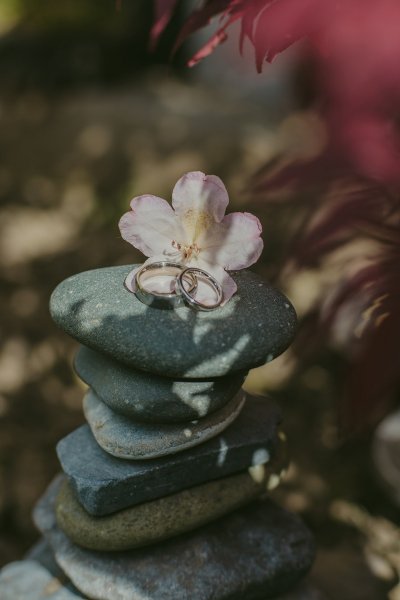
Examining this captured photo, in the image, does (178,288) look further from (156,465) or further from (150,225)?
(156,465)

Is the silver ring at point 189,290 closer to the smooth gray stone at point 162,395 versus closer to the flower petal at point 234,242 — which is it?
the flower petal at point 234,242

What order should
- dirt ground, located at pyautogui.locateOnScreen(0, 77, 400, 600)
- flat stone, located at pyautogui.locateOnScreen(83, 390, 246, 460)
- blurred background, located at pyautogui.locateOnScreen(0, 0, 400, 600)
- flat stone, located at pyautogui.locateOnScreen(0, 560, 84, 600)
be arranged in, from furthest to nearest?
blurred background, located at pyautogui.locateOnScreen(0, 0, 400, 600), dirt ground, located at pyautogui.locateOnScreen(0, 77, 400, 600), flat stone, located at pyautogui.locateOnScreen(0, 560, 84, 600), flat stone, located at pyautogui.locateOnScreen(83, 390, 246, 460)

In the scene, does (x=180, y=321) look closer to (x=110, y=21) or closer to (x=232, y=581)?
(x=232, y=581)

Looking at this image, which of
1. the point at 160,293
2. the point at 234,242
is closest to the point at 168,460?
the point at 160,293

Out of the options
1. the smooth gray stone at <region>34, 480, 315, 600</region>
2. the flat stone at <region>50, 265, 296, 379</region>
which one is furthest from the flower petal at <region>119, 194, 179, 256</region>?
the smooth gray stone at <region>34, 480, 315, 600</region>

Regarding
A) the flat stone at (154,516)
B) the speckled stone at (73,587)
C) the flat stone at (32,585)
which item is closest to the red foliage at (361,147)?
the flat stone at (154,516)

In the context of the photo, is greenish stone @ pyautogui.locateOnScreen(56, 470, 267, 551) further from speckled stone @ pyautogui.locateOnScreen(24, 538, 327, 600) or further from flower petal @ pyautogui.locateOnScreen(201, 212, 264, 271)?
flower petal @ pyautogui.locateOnScreen(201, 212, 264, 271)

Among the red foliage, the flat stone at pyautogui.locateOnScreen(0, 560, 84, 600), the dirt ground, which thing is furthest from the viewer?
the dirt ground

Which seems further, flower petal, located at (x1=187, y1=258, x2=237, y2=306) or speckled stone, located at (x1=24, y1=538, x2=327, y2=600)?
speckled stone, located at (x1=24, y1=538, x2=327, y2=600)
